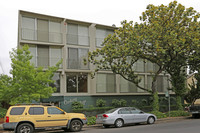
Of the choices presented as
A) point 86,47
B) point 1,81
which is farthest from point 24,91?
point 86,47

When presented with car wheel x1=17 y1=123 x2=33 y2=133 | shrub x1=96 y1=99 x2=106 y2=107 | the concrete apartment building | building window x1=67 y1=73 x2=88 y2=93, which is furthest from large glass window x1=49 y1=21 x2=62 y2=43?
car wheel x1=17 y1=123 x2=33 y2=133

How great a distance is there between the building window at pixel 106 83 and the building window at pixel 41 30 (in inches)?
247

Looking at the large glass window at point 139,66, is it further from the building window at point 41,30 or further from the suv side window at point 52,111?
the suv side window at point 52,111

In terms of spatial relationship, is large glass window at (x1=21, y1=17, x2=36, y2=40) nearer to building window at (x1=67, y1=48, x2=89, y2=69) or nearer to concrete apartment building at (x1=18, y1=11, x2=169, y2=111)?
concrete apartment building at (x1=18, y1=11, x2=169, y2=111)

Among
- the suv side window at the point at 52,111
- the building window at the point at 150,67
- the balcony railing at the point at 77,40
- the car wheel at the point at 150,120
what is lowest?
the car wheel at the point at 150,120

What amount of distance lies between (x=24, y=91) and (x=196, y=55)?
14.3 metres

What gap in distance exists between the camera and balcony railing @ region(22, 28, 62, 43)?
2378 centimetres

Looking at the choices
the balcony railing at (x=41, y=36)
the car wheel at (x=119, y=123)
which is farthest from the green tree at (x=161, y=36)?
the balcony railing at (x=41, y=36)

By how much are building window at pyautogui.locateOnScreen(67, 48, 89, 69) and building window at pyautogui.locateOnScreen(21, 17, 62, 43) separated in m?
1.89

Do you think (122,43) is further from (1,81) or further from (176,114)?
(1,81)

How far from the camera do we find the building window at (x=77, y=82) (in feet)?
84.0

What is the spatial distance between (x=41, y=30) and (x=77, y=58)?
191 inches

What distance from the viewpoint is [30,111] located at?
13.1 meters

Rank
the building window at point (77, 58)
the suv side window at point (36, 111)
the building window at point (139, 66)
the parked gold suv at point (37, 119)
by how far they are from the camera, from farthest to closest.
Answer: the building window at point (139, 66), the building window at point (77, 58), the suv side window at point (36, 111), the parked gold suv at point (37, 119)
